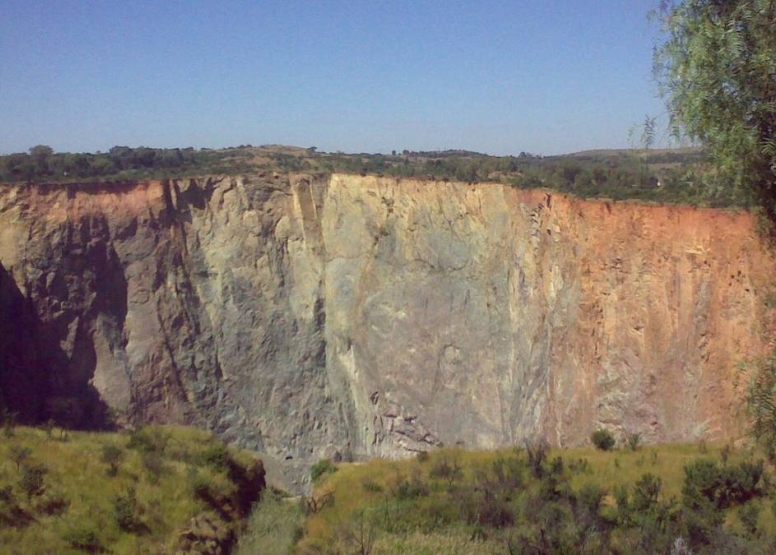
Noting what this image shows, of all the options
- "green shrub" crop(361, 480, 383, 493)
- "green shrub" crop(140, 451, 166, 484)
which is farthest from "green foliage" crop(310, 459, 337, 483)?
"green shrub" crop(140, 451, 166, 484)

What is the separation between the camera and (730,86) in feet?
19.2

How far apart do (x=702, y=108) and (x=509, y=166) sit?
91.0 feet

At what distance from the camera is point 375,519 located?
9.53 meters

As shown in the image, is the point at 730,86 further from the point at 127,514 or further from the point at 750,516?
the point at 127,514

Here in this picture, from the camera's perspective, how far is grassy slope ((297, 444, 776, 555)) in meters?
8.52

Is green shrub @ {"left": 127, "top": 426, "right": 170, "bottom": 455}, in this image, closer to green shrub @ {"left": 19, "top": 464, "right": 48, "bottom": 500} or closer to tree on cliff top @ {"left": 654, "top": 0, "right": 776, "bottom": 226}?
green shrub @ {"left": 19, "top": 464, "right": 48, "bottom": 500}

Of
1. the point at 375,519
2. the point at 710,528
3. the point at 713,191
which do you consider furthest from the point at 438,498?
the point at 713,191

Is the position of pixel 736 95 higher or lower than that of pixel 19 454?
higher

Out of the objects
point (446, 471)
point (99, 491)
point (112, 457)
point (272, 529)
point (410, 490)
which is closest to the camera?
point (410, 490)

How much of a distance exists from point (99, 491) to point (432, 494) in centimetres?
507

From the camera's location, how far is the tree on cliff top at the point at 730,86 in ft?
A: 18.5

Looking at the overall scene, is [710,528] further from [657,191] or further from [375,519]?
[657,191]

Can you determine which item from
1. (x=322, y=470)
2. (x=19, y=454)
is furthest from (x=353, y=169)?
(x=19, y=454)

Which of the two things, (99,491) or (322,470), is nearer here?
(99,491)
